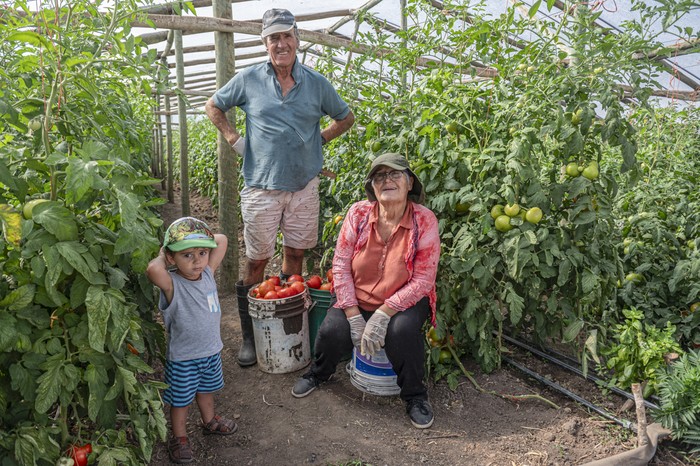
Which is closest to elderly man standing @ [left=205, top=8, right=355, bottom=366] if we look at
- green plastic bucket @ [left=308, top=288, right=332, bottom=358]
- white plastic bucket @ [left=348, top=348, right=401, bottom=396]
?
green plastic bucket @ [left=308, top=288, right=332, bottom=358]

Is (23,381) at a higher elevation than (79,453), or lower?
higher

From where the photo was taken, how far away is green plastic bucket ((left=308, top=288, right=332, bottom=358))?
10.5 feet

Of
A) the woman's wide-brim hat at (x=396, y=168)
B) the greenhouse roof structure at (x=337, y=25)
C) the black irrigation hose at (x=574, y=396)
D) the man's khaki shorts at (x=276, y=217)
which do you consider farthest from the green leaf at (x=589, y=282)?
the greenhouse roof structure at (x=337, y=25)

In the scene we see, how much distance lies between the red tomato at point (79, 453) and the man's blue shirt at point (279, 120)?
1.77m

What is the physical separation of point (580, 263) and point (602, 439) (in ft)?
2.69

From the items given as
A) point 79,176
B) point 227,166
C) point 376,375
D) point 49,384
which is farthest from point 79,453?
point 227,166

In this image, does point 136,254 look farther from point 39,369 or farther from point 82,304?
point 39,369

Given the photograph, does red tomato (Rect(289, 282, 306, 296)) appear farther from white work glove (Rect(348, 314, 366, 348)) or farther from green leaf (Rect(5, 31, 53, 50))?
green leaf (Rect(5, 31, 53, 50))

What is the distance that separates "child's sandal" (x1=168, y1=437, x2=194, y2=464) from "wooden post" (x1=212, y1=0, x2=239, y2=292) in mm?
1968

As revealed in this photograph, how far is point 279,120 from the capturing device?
10.5ft

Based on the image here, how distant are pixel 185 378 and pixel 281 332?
76 cm

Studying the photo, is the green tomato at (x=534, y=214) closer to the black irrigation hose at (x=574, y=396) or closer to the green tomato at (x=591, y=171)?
the green tomato at (x=591, y=171)

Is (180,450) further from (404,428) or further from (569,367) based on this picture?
(569,367)

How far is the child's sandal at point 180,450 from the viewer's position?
7.68ft
